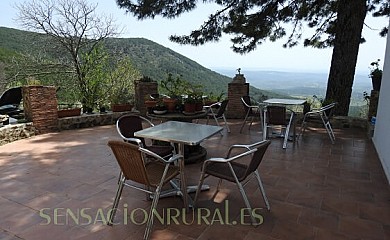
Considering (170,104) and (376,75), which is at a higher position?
(376,75)

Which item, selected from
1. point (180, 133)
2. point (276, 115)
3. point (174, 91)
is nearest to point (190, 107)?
point (174, 91)

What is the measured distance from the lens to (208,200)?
2.41 metres

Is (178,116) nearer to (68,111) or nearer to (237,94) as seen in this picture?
(68,111)

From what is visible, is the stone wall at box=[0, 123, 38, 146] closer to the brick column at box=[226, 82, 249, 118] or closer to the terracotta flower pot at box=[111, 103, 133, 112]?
the terracotta flower pot at box=[111, 103, 133, 112]

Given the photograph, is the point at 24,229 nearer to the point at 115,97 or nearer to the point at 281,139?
the point at 281,139

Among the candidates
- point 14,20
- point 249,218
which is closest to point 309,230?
point 249,218

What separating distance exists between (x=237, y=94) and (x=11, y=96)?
4924mm

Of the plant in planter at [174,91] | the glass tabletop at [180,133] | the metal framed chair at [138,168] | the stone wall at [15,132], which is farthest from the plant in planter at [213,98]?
the metal framed chair at [138,168]

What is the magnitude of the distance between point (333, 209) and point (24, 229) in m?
2.45

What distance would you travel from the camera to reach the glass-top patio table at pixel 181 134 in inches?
84.0

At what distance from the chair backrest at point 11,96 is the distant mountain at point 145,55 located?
212 cm

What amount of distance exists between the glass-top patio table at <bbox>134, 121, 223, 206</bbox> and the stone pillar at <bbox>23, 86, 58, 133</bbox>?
3253 millimetres

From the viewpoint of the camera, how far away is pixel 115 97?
6449 millimetres

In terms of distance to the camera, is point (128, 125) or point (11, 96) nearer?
point (128, 125)
